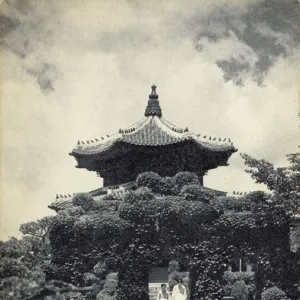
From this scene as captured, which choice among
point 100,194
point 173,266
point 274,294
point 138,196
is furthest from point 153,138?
point 173,266

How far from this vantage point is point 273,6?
15.6 meters

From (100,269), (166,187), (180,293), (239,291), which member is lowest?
(180,293)

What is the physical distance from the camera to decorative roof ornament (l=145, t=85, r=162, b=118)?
2277 cm

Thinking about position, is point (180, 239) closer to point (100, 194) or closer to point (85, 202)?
point (85, 202)

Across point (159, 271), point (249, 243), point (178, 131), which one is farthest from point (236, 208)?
point (159, 271)

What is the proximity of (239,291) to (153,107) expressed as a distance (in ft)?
27.6

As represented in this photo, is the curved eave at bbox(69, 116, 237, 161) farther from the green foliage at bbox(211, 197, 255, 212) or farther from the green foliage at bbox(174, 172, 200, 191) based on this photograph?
the green foliage at bbox(211, 197, 255, 212)

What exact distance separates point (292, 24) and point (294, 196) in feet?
16.9

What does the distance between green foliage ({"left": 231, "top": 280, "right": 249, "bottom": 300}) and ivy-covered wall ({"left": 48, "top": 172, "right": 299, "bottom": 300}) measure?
5263 mm

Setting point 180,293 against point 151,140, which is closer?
point 180,293

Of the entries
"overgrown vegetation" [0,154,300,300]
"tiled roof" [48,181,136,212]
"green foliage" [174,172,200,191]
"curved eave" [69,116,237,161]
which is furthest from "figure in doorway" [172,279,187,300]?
"curved eave" [69,116,237,161]

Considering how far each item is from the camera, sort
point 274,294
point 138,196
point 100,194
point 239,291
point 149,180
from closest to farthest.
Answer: point 274,294 → point 138,196 → point 149,180 → point 100,194 → point 239,291

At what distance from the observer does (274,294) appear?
17.4 metres

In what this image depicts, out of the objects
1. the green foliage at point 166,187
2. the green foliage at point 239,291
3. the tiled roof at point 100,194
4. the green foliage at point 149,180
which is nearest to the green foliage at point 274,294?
the green foliage at point 166,187
